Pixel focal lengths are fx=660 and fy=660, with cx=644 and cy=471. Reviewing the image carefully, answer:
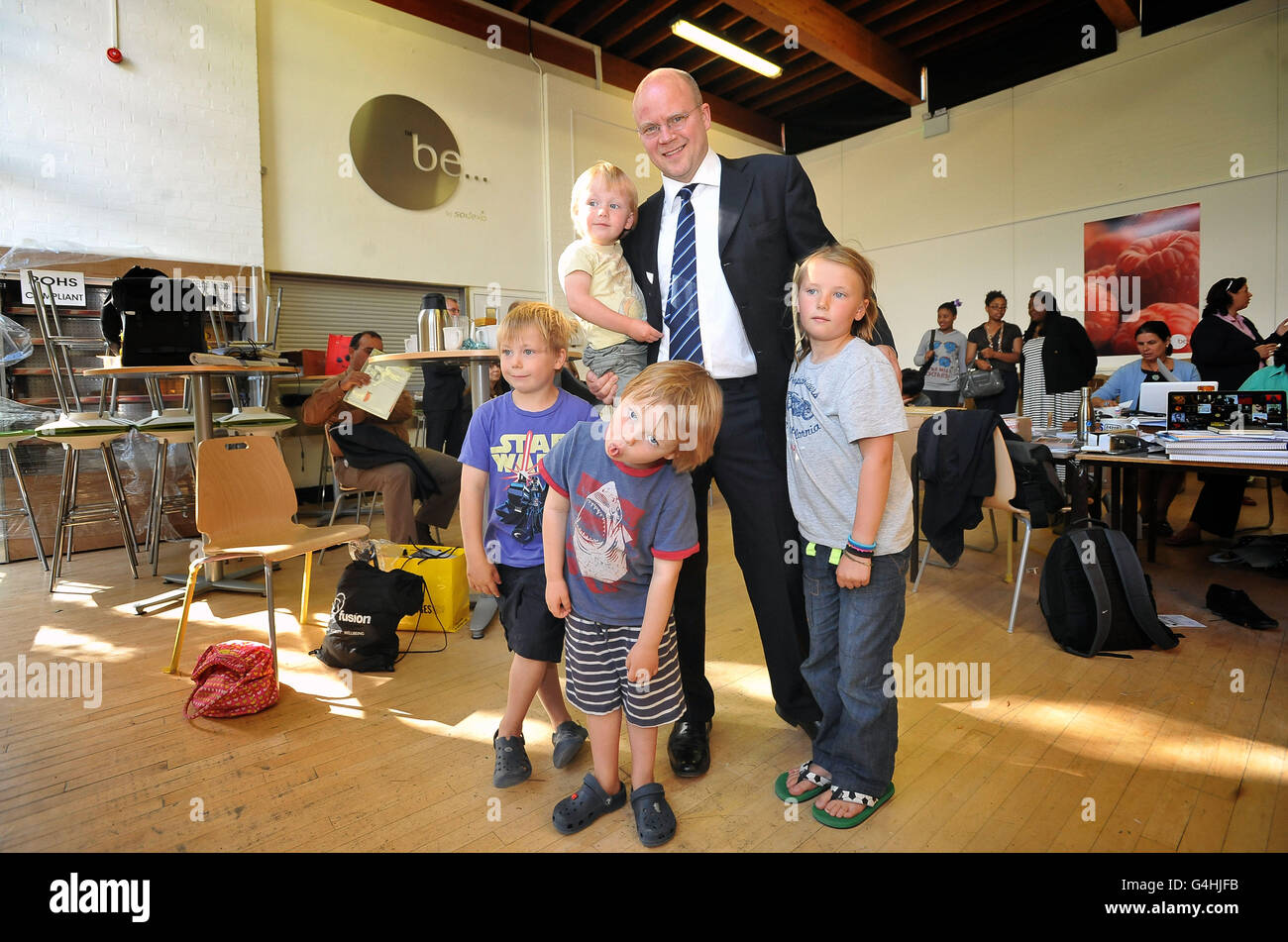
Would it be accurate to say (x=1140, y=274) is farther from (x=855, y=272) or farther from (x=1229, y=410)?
(x=855, y=272)

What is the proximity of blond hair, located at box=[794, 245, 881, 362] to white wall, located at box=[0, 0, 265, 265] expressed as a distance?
5.45 metres

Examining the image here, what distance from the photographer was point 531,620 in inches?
67.3

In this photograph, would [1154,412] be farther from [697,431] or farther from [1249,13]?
[1249,13]

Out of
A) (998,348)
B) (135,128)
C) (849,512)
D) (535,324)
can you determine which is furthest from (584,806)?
(998,348)

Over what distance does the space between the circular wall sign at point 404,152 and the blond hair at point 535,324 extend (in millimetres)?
5455

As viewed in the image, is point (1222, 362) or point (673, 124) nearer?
point (673, 124)

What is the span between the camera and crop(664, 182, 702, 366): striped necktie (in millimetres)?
1726

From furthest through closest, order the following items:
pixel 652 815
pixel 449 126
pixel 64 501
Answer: pixel 449 126
pixel 64 501
pixel 652 815

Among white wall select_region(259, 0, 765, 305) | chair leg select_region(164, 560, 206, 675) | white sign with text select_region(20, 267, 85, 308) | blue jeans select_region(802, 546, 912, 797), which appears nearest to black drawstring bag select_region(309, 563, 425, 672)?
chair leg select_region(164, 560, 206, 675)

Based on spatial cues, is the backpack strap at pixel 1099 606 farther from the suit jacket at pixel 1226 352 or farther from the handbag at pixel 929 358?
the handbag at pixel 929 358

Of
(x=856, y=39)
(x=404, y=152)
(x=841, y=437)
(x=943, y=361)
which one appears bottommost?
(x=841, y=437)

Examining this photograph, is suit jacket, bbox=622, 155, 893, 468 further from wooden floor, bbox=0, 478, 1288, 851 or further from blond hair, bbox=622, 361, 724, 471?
wooden floor, bbox=0, 478, 1288, 851

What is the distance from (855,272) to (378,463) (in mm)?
2829
